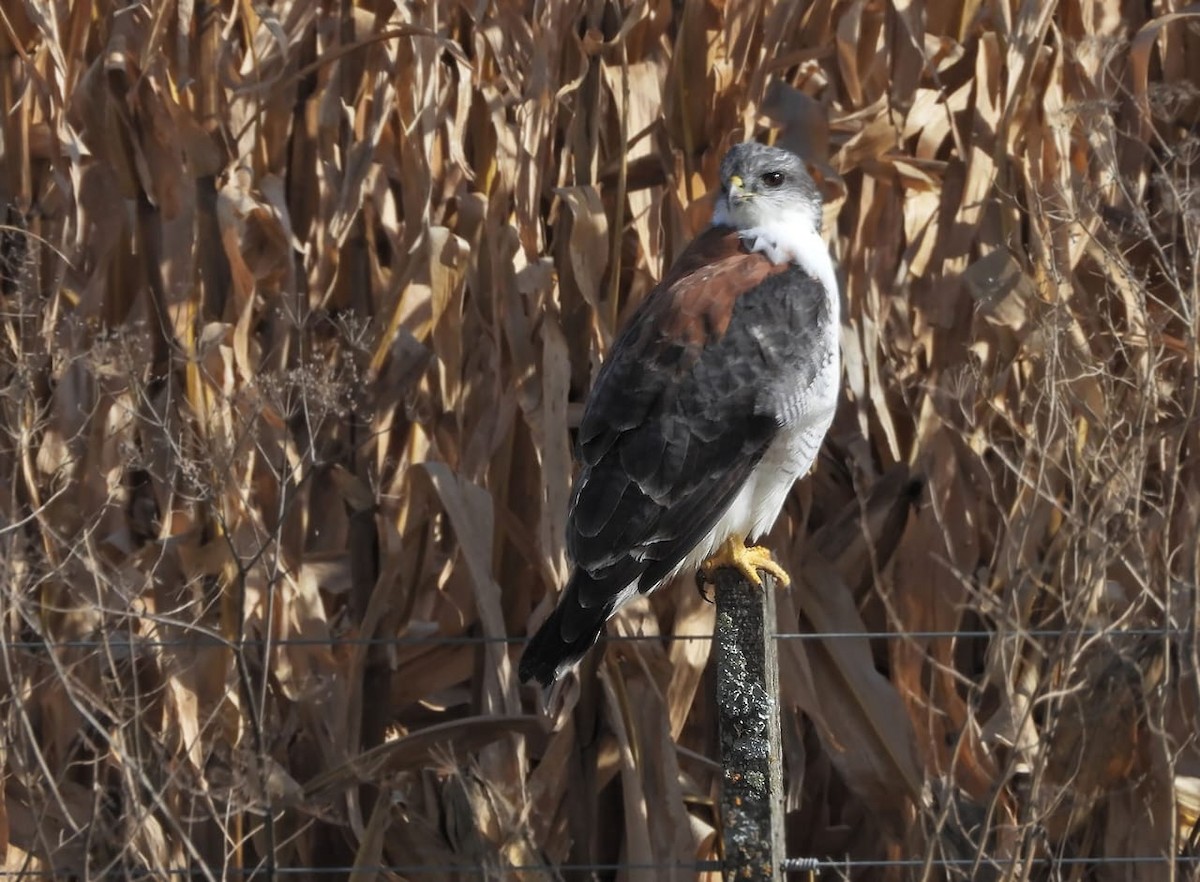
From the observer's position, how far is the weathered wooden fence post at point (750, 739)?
2295mm

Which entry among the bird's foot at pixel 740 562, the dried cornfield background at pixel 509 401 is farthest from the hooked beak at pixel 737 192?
the bird's foot at pixel 740 562

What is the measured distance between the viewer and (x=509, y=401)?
343 centimetres

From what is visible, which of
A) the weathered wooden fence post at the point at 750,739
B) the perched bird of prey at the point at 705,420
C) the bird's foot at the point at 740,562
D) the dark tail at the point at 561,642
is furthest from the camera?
the bird's foot at the point at 740,562

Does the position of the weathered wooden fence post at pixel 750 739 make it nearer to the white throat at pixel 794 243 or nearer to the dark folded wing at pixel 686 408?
the dark folded wing at pixel 686 408

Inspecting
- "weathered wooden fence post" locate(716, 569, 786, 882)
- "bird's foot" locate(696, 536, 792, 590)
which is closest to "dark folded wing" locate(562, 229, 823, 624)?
"bird's foot" locate(696, 536, 792, 590)

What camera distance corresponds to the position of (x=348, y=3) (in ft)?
12.4

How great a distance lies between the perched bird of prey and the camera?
2.71m

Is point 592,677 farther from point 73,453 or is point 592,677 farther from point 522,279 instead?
point 73,453

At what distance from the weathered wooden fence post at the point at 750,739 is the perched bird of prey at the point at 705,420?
34 centimetres

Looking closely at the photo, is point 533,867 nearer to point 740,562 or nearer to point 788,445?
point 740,562

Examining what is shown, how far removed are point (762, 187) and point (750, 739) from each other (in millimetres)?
1197

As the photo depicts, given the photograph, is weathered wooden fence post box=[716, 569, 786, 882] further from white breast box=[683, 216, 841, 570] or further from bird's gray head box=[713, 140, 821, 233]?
bird's gray head box=[713, 140, 821, 233]

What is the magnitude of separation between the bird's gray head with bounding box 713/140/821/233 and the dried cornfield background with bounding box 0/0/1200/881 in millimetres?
365

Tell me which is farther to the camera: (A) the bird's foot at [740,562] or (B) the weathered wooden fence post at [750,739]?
(A) the bird's foot at [740,562]
